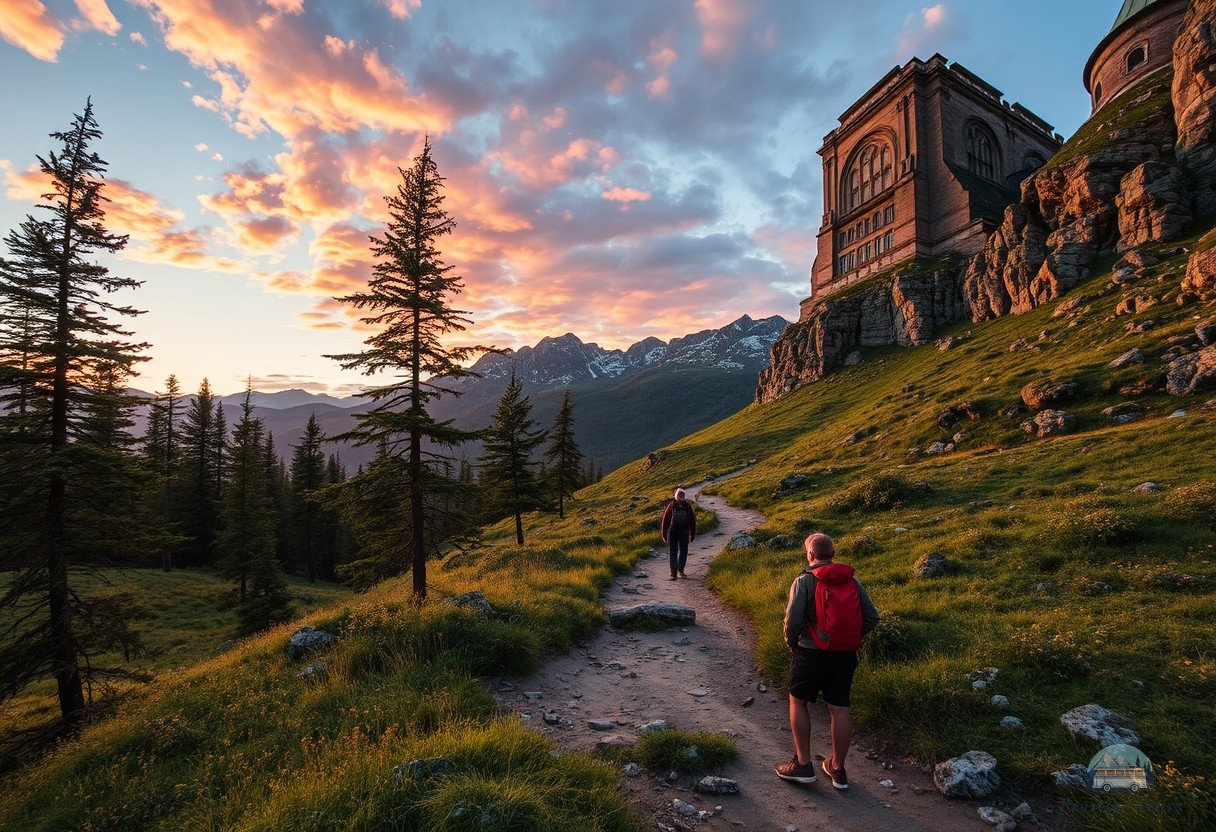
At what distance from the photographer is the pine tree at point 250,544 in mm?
29328

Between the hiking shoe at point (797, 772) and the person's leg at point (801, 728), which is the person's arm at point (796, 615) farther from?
the hiking shoe at point (797, 772)

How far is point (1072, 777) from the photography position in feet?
15.4

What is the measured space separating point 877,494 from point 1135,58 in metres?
81.1

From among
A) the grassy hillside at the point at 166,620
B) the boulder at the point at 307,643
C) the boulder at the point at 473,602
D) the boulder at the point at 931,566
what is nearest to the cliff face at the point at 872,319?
the boulder at the point at 931,566

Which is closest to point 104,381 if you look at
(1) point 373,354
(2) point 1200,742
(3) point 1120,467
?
(1) point 373,354

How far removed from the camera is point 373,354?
1570 centimetres

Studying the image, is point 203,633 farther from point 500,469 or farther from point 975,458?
point 975,458

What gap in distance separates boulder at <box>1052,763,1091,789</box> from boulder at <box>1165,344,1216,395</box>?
21269 millimetres

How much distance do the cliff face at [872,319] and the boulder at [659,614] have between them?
61766 mm

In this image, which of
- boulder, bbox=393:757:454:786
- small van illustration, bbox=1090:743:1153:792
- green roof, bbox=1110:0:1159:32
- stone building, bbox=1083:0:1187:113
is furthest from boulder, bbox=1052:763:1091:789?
green roof, bbox=1110:0:1159:32

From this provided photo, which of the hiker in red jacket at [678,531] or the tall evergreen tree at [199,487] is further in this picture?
the tall evergreen tree at [199,487]

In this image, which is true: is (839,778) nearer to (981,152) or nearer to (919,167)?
(919,167)

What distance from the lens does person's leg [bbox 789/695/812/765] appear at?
570cm

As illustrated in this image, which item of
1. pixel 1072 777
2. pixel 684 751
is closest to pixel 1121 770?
pixel 1072 777
